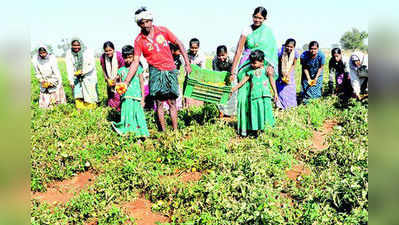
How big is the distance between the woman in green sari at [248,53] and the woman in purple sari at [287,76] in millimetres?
1937

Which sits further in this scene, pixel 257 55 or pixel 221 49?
pixel 221 49

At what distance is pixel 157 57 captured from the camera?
5492 mm

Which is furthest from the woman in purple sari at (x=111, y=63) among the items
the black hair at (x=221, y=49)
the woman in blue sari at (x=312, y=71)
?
the woman in blue sari at (x=312, y=71)

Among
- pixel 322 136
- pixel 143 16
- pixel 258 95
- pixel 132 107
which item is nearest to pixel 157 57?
pixel 143 16

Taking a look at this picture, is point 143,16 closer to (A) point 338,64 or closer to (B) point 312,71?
(B) point 312,71

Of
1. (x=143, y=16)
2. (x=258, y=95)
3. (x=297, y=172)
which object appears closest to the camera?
(x=297, y=172)

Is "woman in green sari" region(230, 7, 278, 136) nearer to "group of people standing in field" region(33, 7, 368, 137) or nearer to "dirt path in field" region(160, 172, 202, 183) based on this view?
"group of people standing in field" region(33, 7, 368, 137)

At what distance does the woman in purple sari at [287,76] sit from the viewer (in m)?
7.75

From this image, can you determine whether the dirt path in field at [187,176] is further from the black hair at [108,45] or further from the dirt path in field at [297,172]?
the black hair at [108,45]

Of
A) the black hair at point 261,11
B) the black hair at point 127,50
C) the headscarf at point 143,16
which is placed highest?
the black hair at point 261,11

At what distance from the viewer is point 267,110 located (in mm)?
5820

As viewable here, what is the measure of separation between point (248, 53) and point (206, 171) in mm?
2400

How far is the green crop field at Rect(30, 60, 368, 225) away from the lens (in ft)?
11.2

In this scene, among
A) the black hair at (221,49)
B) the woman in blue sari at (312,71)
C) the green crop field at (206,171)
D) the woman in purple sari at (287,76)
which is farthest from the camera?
the woman in blue sari at (312,71)
